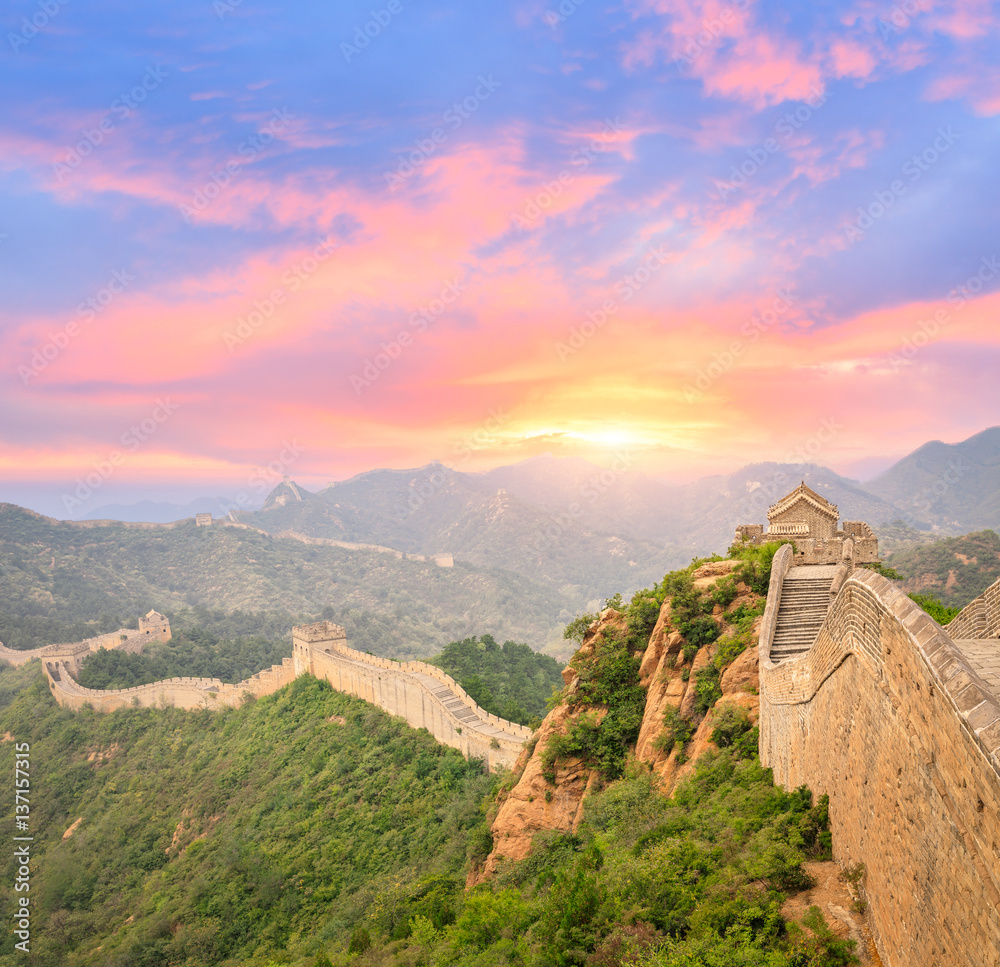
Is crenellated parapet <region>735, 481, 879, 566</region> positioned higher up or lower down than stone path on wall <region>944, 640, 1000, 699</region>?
higher up

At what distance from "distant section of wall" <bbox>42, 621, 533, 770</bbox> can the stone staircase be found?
13805 mm

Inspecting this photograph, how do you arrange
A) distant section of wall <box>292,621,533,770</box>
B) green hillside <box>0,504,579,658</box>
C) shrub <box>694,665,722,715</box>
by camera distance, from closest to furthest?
1. shrub <box>694,665,722,715</box>
2. distant section of wall <box>292,621,533,770</box>
3. green hillside <box>0,504,579,658</box>

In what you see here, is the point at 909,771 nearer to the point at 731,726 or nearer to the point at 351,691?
the point at 731,726

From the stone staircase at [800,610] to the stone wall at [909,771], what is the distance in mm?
4098

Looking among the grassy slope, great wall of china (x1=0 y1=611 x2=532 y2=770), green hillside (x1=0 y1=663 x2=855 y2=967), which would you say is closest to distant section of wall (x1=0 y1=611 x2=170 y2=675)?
great wall of china (x1=0 y1=611 x2=532 y2=770)

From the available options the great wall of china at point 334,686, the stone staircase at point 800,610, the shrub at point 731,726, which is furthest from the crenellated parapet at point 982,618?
the great wall of china at point 334,686

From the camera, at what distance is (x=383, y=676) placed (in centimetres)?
3394

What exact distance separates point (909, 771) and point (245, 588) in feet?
410

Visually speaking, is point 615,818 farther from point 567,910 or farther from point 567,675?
point 567,675

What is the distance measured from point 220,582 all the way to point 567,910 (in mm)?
123753

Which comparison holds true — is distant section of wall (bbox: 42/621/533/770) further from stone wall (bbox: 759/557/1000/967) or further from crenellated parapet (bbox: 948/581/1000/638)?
stone wall (bbox: 759/557/1000/967)

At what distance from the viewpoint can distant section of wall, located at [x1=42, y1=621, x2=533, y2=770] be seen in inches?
1066

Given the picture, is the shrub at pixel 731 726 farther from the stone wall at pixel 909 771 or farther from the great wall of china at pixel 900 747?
the stone wall at pixel 909 771

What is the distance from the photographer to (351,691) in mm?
37719
